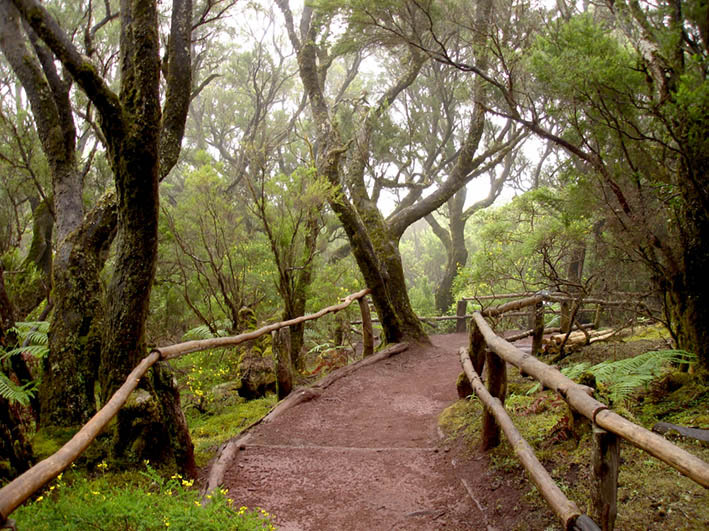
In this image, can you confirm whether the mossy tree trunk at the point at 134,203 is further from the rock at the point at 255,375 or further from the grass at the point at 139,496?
the rock at the point at 255,375

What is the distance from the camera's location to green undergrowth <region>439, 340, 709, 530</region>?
2412mm

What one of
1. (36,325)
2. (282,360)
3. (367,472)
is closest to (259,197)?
(282,360)

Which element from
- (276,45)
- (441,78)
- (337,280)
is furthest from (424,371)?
(276,45)

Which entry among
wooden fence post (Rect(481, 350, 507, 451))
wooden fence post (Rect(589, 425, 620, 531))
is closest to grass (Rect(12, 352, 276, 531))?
wooden fence post (Rect(589, 425, 620, 531))

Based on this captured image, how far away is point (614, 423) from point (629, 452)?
1.24 metres

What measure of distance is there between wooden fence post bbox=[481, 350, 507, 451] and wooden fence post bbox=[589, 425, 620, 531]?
5.11ft

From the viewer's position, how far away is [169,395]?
380cm

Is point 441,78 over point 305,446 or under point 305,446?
over

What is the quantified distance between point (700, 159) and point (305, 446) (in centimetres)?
396

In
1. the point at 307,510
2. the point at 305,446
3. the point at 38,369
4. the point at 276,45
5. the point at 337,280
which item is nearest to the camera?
the point at 307,510

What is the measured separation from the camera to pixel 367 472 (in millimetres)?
3990

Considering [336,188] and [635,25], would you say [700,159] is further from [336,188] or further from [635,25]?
[336,188]

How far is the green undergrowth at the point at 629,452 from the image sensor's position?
2412 mm

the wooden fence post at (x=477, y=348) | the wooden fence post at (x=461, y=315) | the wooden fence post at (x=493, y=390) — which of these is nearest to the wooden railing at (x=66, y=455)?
the wooden fence post at (x=493, y=390)
